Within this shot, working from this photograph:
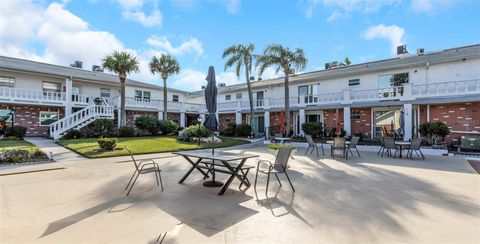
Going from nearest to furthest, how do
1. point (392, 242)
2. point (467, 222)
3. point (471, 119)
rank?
1. point (392, 242)
2. point (467, 222)
3. point (471, 119)

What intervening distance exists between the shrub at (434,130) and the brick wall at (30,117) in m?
28.0

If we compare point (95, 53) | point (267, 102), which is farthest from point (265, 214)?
point (95, 53)

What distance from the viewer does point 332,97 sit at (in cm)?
2047

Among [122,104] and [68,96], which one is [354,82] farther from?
[68,96]

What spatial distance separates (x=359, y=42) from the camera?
17.6 meters

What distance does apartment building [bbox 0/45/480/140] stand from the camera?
16.1 meters

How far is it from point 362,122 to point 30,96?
2641cm

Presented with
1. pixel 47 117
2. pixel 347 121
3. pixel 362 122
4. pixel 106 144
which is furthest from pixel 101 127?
pixel 362 122

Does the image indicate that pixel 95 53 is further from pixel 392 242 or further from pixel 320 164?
pixel 392 242

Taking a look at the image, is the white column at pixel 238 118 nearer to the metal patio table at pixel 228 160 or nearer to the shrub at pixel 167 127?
the shrub at pixel 167 127

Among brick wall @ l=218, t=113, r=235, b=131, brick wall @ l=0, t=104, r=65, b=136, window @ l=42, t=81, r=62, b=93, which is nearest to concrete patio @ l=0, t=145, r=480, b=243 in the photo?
brick wall @ l=0, t=104, r=65, b=136

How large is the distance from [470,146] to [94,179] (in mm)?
18948

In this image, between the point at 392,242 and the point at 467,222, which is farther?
the point at 467,222

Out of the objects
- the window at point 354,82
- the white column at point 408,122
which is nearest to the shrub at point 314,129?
the window at point 354,82
